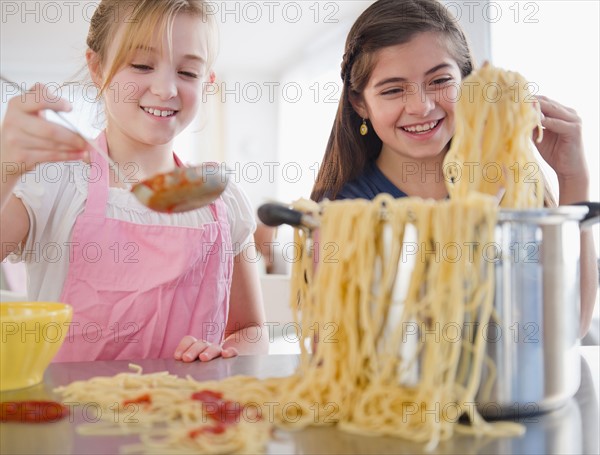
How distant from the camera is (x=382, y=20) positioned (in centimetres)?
170

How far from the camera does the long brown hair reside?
1.68 metres

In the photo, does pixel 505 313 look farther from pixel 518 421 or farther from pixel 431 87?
pixel 431 87

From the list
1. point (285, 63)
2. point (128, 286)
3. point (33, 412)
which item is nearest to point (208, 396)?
point (33, 412)

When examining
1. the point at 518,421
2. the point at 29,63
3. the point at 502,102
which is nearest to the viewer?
the point at 518,421

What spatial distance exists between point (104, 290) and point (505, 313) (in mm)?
919

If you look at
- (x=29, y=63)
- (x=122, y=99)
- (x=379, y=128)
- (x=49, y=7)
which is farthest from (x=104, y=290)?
(x=29, y=63)

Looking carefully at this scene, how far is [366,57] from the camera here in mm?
1717

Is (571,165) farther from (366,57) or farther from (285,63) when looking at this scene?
(285,63)

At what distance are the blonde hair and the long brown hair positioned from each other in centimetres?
38

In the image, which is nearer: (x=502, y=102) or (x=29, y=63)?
(x=502, y=102)

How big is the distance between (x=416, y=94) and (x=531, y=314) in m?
0.93

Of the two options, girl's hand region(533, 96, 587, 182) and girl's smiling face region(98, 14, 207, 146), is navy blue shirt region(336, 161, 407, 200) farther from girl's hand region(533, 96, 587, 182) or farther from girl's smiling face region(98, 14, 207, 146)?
girl's smiling face region(98, 14, 207, 146)

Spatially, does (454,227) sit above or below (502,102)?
below

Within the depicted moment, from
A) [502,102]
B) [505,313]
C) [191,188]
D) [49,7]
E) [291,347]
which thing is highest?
[49,7]
